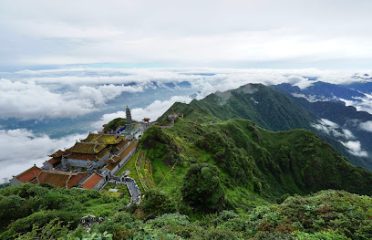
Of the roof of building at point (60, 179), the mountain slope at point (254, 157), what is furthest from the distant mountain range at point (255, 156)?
the roof of building at point (60, 179)

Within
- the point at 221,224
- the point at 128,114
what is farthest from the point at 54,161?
the point at 221,224

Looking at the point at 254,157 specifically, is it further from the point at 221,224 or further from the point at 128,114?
the point at 221,224

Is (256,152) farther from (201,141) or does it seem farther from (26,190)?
(26,190)

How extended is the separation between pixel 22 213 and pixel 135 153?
45.1 metres

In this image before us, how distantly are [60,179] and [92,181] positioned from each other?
7.58 metres

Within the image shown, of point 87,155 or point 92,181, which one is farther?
point 87,155

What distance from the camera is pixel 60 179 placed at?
61.6 m

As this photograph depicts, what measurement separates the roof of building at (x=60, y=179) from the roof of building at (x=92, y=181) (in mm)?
2734

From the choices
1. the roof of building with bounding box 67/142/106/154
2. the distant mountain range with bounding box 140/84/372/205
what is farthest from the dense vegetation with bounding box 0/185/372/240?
the distant mountain range with bounding box 140/84/372/205

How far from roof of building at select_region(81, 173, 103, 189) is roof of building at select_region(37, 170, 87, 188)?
2.73 meters

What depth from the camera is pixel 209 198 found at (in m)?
43.2

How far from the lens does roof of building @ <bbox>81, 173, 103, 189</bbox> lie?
58.9 metres

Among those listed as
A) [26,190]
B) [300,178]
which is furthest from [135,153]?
[300,178]

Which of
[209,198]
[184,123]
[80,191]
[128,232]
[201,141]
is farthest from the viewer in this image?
[184,123]
